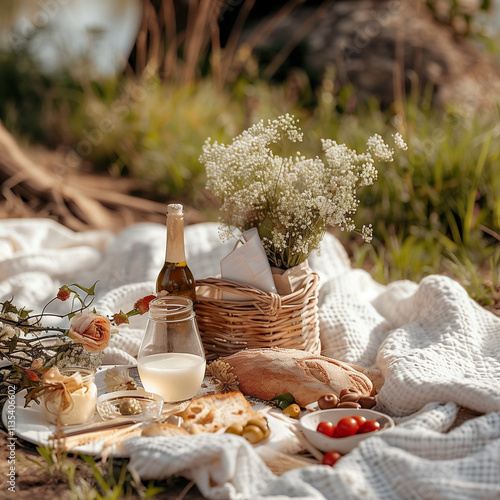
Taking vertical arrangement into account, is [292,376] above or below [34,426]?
above

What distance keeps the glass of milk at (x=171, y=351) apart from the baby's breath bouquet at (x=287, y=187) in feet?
1.44

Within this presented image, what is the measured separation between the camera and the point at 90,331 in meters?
2.11

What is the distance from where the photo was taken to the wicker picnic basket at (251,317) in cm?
245

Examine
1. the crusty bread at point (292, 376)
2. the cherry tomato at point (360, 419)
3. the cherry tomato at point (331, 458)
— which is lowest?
the cherry tomato at point (331, 458)

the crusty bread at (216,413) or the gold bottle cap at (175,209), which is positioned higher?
the gold bottle cap at (175,209)

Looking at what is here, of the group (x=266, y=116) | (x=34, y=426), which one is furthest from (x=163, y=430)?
(x=266, y=116)

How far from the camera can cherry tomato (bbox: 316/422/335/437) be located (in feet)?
6.49

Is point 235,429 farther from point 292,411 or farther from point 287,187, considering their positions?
point 287,187

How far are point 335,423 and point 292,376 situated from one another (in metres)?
0.28

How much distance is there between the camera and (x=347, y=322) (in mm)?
2834

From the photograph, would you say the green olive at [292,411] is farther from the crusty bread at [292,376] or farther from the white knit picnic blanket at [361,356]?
the white knit picnic blanket at [361,356]

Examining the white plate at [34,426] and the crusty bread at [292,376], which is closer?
the white plate at [34,426]

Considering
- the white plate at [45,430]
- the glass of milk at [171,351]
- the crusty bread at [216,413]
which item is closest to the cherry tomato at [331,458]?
the white plate at [45,430]

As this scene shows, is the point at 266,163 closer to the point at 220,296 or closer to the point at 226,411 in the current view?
the point at 220,296
